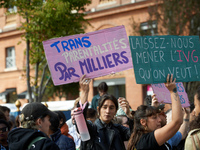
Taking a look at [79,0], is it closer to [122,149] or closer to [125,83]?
[122,149]

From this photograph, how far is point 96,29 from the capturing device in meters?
17.5

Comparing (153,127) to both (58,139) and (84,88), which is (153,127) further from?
(58,139)

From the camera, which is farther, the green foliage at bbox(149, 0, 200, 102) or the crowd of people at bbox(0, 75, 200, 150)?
the green foliage at bbox(149, 0, 200, 102)

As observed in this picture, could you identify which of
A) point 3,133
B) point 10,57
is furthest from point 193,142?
point 10,57

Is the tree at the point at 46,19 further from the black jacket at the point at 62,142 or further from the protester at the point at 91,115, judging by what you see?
the black jacket at the point at 62,142

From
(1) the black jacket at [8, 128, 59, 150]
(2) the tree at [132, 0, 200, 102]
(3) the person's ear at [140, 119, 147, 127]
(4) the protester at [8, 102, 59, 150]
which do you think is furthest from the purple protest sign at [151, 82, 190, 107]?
(2) the tree at [132, 0, 200, 102]

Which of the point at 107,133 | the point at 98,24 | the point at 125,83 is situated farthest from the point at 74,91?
the point at 107,133

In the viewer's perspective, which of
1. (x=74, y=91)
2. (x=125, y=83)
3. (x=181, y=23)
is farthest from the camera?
(x=125, y=83)

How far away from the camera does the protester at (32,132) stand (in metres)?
2.70

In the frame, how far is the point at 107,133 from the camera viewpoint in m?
3.73

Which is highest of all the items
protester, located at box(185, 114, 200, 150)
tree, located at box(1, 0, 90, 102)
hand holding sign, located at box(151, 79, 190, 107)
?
tree, located at box(1, 0, 90, 102)

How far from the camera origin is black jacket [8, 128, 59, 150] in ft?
8.82

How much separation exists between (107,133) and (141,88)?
12603 mm

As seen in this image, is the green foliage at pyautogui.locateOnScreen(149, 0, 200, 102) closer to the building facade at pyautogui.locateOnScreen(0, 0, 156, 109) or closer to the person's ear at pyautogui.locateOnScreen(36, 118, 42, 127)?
the building facade at pyautogui.locateOnScreen(0, 0, 156, 109)
